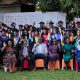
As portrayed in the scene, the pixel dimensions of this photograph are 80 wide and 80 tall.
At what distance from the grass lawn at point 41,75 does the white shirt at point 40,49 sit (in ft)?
3.28

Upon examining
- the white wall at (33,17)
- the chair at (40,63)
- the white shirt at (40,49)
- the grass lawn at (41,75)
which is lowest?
the grass lawn at (41,75)

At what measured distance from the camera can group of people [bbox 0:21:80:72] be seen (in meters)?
15.7

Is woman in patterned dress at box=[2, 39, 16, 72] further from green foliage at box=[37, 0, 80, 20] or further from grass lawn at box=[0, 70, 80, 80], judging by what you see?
green foliage at box=[37, 0, 80, 20]

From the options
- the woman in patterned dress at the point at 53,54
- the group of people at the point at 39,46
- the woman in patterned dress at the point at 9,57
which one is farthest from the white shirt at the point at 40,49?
the woman in patterned dress at the point at 9,57

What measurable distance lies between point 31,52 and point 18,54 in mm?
572

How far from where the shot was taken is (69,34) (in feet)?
53.0

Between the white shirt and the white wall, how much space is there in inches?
97.3

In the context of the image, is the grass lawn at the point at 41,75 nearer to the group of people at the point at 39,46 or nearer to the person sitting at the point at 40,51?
the group of people at the point at 39,46

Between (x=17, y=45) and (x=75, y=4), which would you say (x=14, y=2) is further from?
(x=17, y=45)

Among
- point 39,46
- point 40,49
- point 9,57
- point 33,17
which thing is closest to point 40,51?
point 40,49

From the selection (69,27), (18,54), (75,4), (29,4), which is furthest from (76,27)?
(29,4)

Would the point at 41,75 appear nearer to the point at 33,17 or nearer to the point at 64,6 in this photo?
the point at 64,6

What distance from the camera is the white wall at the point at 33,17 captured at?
60.1ft

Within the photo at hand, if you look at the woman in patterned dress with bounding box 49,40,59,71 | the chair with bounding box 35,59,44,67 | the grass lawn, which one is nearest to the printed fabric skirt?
the grass lawn
